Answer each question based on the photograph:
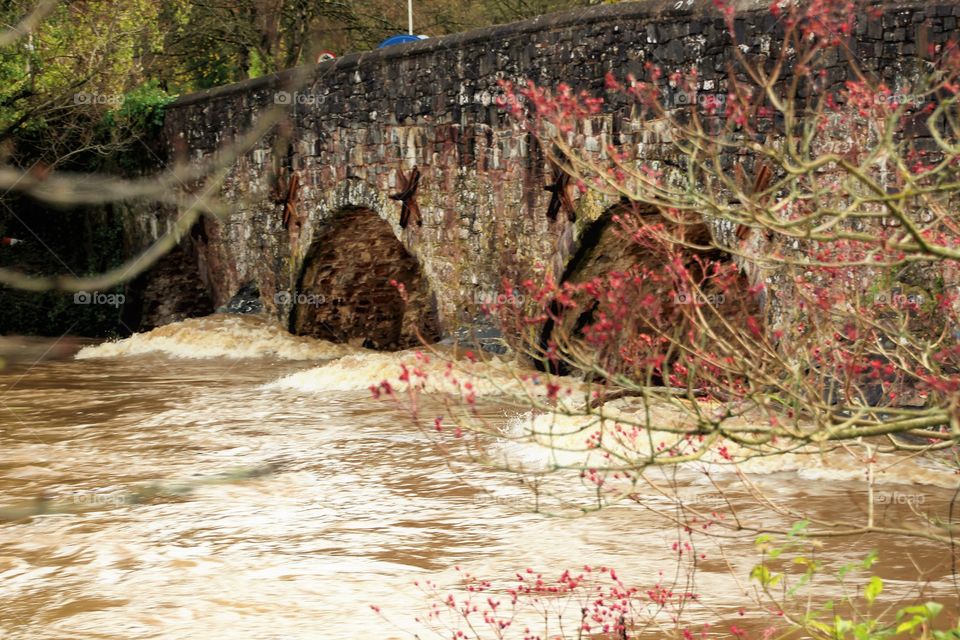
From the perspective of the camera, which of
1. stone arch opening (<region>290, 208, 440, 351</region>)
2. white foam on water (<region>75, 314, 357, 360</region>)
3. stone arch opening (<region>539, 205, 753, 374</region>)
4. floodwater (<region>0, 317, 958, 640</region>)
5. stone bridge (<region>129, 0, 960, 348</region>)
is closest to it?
floodwater (<region>0, 317, 958, 640</region>)

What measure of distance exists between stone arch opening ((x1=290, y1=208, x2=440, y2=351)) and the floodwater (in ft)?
12.6

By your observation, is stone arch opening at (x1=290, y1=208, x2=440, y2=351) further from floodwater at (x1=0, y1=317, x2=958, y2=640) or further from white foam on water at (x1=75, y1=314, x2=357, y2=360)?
floodwater at (x1=0, y1=317, x2=958, y2=640)

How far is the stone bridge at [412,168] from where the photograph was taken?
37.1 feet

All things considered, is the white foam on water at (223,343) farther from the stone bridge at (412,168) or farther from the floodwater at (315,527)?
the floodwater at (315,527)

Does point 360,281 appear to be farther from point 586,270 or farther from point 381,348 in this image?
point 586,270

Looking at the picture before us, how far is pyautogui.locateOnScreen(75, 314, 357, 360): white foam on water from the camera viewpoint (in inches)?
669

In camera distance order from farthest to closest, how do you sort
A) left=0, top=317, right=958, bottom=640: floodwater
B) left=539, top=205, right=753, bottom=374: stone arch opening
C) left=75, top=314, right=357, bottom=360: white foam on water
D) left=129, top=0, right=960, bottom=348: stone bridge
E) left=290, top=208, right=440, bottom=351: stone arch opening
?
1. left=75, top=314, right=357, bottom=360: white foam on water
2. left=290, top=208, right=440, bottom=351: stone arch opening
3. left=539, top=205, right=753, bottom=374: stone arch opening
4. left=129, top=0, right=960, bottom=348: stone bridge
5. left=0, top=317, right=958, bottom=640: floodwater

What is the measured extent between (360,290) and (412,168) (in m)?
3.24

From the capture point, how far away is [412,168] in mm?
14570

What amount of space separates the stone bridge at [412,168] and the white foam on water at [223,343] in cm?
35

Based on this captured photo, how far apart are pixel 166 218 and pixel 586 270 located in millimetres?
8583

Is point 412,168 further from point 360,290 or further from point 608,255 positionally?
point 360,290

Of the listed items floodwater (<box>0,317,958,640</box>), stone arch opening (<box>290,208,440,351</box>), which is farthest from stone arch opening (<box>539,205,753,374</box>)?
stone arch opening (<box>290,208,440,351</box>)

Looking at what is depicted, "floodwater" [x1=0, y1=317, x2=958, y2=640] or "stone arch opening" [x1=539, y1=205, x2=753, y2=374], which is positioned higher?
"stone arch opening" [x1=539, y1=205, x2=753, y2=374]
